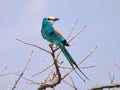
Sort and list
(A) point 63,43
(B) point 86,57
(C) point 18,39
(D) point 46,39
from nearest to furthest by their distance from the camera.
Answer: (C) point 18,39 < (B) point 86,57 < (A) point 63,43 < (D) point 46,39

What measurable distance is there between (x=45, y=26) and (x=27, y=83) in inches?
52.5

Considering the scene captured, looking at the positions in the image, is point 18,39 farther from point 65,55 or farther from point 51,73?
point 51,73

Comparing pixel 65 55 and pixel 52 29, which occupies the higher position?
pixel 52 29

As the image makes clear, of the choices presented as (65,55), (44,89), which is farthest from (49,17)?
(44,89)

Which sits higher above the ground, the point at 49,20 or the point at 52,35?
the point at 49,20

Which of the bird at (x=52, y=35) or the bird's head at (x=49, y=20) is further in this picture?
the bird's head at (x=49, y=20)

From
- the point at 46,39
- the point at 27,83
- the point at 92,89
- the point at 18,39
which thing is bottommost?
the point at 92,89

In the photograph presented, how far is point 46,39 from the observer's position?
5.57 m

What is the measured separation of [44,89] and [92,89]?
2.69 feet

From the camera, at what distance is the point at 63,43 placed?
491 centimetres

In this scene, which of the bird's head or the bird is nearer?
the bird

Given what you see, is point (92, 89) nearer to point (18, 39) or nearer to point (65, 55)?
point (65, 55)

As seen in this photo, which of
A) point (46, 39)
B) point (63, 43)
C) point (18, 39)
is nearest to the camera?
point (18, 39)

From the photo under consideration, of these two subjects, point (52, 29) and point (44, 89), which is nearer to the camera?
point (44, 89)
